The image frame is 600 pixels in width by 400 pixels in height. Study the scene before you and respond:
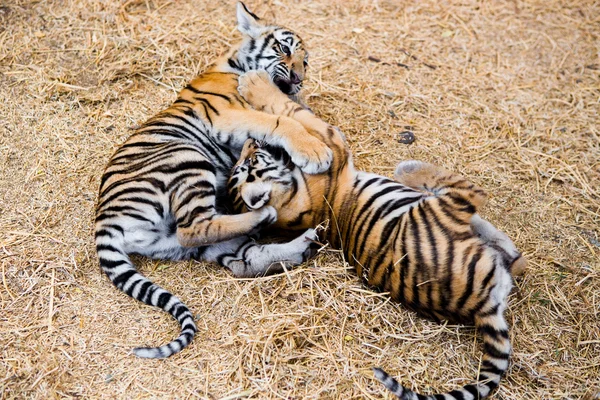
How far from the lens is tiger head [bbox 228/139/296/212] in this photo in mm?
3072

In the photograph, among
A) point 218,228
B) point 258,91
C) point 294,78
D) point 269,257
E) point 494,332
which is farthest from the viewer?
point 294,78

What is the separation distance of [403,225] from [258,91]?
4.27ft

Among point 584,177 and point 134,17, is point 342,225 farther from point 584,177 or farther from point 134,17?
point 134,17

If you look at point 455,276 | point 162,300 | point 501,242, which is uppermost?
point 455,276

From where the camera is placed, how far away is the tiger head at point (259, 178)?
A: 3072mm

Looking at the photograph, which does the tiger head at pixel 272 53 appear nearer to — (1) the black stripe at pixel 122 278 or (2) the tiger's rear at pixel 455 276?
(2) the tiger's rear at pixel 455 276

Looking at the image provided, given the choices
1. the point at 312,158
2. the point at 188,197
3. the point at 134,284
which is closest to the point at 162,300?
the point at 134,284

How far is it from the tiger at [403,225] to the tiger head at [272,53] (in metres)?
0.17

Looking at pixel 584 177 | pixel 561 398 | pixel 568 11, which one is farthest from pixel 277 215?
pixel 568 11

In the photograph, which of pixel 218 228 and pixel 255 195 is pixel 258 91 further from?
pixel 218 228

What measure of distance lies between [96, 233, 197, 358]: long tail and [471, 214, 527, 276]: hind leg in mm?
1631

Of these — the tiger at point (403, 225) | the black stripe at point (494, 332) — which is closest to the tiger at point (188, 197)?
the tiger at point (403, 225)

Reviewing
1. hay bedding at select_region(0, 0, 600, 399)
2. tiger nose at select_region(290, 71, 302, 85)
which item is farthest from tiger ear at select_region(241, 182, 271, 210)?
tiger nose at select_region(290, 71, 302, 85)

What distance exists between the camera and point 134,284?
9.54ft
